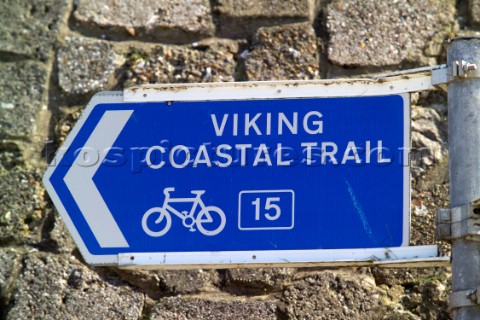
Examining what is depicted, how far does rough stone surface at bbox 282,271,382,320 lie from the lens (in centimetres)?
246

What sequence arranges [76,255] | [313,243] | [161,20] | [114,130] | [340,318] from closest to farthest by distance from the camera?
[313,243], [114,130], [340,318], [76,255], [161,20]

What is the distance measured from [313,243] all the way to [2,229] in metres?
1.10

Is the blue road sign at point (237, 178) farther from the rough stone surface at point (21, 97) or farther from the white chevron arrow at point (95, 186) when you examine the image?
the rough stone surface at point (21, 97)

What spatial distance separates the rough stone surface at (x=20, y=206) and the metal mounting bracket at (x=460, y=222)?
1277 mm

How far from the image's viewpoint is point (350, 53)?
2.76 meters

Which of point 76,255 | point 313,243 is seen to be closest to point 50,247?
point 76,255

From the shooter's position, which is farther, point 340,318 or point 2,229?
point 2,229

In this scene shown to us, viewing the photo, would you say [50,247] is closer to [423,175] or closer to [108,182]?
[108,182]

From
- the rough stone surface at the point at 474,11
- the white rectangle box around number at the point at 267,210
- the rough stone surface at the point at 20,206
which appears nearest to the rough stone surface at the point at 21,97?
the rough stone surface at the point at 20,206

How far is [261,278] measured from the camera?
2.56 m

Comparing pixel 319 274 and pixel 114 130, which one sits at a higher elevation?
pixel 114 130

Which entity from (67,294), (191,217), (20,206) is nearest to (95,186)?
(191,217)

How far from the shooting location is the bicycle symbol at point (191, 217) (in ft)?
6.42

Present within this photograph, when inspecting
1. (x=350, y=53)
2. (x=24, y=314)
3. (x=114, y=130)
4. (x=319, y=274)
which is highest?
(x=350, y=53)
